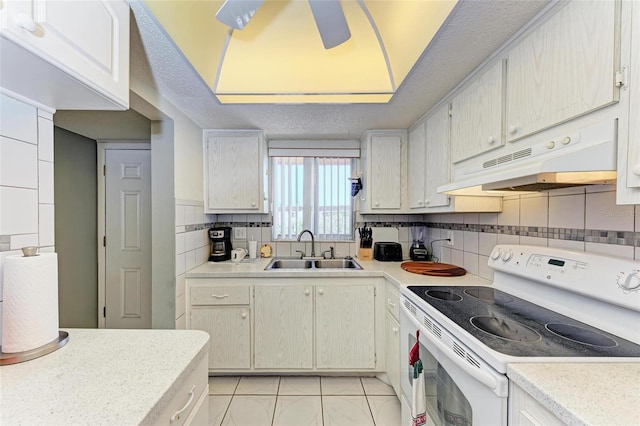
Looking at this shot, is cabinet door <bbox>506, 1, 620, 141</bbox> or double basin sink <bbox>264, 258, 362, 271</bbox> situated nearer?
cabinet door <bbox>506, 1, 620, 141</bbox>

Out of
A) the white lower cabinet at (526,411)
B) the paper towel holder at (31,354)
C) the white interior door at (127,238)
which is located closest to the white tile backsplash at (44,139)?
the paper towel holder at (31,354)

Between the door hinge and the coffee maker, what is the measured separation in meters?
2.60

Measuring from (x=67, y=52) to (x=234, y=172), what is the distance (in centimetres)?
173

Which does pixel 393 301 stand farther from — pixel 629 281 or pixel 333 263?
pixel 629 281

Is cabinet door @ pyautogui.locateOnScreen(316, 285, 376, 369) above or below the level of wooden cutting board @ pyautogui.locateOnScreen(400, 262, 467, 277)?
below

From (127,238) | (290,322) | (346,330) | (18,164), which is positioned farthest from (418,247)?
(127,238)

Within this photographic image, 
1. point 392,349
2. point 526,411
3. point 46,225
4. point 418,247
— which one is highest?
point 46,225

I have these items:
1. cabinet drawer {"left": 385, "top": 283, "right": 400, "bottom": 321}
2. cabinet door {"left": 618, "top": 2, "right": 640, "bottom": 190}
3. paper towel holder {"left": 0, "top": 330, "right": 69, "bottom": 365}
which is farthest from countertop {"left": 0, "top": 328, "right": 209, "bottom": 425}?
cabinet door {"left": 618, "top": 2, "right": 640, "bottom": 190}

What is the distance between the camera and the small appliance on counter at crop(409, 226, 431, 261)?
249cm

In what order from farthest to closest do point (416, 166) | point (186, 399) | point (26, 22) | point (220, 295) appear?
1. point (416, 166)
2. point (220, 295)
3. point (186, 399)
4. point (26, 22)

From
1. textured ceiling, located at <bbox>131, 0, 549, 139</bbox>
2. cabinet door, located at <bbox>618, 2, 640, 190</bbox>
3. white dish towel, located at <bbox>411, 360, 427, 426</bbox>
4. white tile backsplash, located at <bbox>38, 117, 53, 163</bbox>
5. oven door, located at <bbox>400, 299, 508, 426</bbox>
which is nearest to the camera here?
cabinet door, located at <bbox>618, 2, 640, 190</bbox>

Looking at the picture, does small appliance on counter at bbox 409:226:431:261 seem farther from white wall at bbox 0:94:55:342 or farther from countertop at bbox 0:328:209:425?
white wall at bbox 0:94:55:342

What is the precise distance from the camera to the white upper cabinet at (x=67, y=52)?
0.64 m

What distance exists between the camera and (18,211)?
2.99 feet
